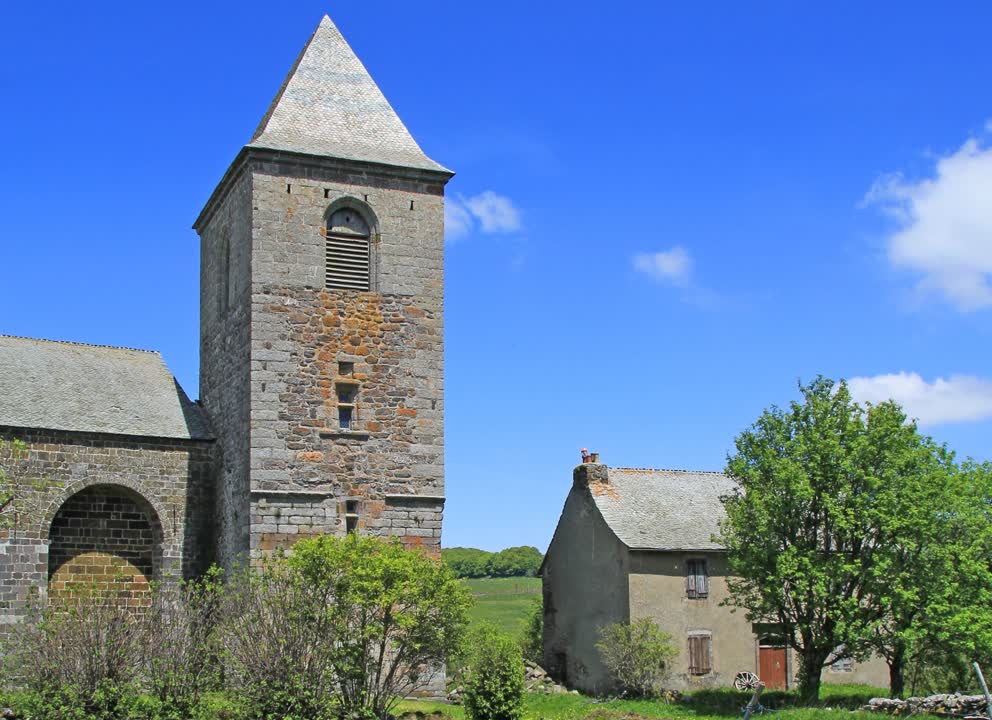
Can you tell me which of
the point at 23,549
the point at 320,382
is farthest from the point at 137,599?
the point at 320,382

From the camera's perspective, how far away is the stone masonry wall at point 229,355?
896 inches

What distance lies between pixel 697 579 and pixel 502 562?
50.7 metres

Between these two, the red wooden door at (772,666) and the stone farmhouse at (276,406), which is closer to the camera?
the stone farmhouse at (276,406)

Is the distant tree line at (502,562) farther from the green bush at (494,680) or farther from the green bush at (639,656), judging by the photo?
the green bush at (494,680)

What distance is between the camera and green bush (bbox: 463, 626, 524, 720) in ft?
62.6

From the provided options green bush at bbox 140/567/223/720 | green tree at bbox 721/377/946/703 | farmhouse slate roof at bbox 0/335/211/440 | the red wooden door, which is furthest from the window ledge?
the red wooden door

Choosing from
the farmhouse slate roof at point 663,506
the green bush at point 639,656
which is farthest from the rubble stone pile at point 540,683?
the farmhouse slate roof at point 663,506

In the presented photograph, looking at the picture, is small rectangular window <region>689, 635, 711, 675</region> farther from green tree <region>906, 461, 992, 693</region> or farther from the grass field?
the grass field

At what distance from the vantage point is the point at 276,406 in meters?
22.6

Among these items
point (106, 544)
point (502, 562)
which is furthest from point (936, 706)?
point (502, 562)

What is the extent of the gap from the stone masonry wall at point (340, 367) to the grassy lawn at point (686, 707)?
416 cm

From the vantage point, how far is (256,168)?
23344mm

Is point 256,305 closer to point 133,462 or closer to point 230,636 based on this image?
point 133,462

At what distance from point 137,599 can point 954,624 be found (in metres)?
16.8
